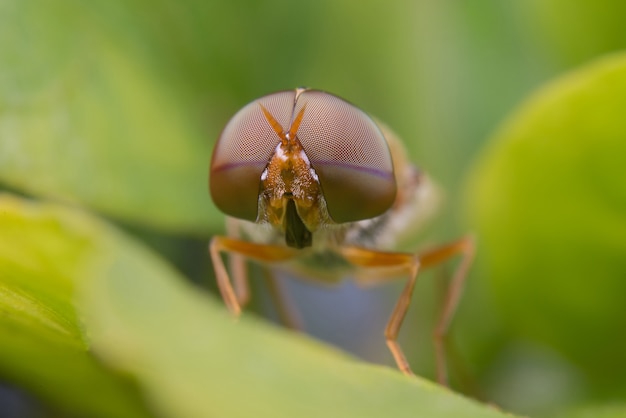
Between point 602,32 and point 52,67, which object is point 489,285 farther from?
point 52,67

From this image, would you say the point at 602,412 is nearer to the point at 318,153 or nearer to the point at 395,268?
the point at 395,268

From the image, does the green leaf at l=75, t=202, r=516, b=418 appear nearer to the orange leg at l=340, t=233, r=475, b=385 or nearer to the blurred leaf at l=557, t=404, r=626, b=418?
the blurred leaf at l=557, t=404, r=626, b=418

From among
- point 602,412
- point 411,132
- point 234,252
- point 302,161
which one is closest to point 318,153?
point 302,161

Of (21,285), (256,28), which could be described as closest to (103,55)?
(256,28)

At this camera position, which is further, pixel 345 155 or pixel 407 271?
pixel 407 271

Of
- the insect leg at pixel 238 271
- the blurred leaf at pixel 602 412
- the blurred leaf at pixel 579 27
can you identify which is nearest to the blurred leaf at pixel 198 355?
the blurred leaf at pixel 602 412

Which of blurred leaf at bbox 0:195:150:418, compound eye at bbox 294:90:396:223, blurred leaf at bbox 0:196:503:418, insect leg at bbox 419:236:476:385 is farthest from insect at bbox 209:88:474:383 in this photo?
blurred leaf at bbox 0:196:503:418

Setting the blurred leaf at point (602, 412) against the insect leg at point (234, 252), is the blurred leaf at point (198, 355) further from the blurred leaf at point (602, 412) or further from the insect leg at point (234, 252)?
the insect leg at point (234, 252)
